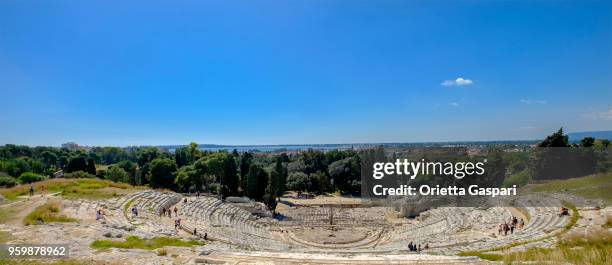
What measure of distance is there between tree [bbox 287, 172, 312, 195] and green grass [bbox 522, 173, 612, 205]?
33150 millimetres

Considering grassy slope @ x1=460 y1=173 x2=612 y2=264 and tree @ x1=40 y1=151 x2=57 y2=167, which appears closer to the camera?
grassy slope @ x1=460 y1=173 x2=612 y2=264

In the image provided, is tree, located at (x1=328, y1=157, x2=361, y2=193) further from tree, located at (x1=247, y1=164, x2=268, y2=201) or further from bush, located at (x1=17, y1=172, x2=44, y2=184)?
bush, located at (x1=17, y1=172, x2=44, y2=184)

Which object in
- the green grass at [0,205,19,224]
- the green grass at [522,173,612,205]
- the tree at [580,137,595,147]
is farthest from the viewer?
the tree at [580,137,595,147]

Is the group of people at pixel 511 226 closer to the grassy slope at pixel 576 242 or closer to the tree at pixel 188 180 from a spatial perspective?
the grassy slope at pixel 576 242

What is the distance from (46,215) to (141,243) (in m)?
8.02

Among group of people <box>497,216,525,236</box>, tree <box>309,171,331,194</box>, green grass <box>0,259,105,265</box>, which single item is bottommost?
tree <box>309,171,331,194</box>

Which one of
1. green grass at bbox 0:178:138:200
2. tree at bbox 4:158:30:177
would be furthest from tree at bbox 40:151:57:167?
green grass at bbox 0:178:138:200

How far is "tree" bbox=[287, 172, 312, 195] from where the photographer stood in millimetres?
55562

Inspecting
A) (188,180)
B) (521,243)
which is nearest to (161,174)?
(188,180)

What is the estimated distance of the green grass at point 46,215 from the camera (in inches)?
626

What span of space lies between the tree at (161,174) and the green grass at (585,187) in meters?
42.2

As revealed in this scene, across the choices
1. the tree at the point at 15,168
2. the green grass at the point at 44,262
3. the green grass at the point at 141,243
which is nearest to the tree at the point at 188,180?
the tree at the point at 15,168

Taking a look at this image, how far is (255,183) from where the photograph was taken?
138 feet

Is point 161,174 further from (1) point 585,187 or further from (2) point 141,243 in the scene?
(1) point 585,187
